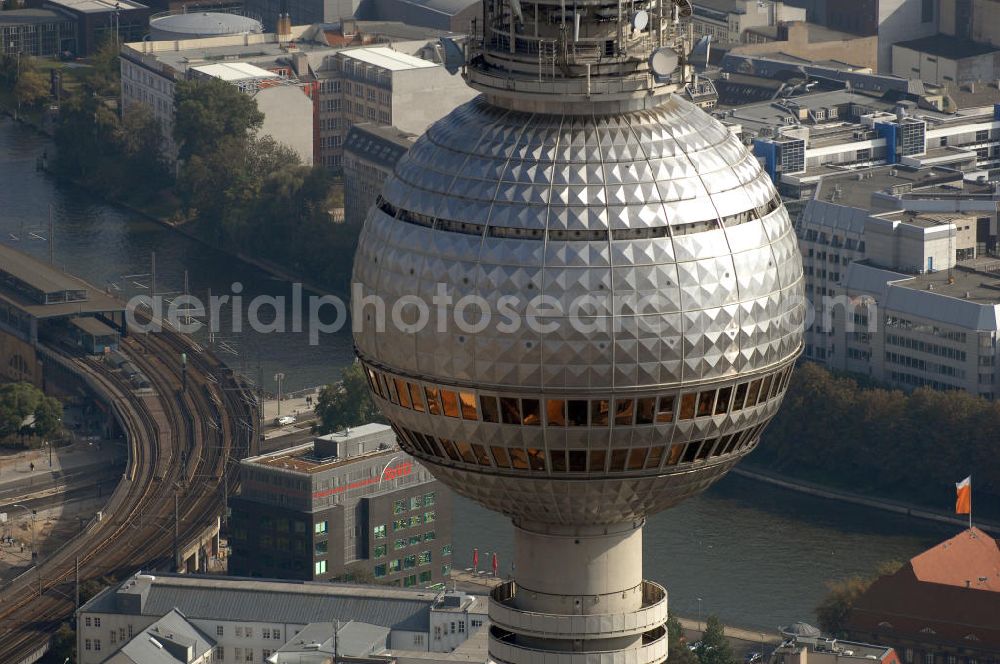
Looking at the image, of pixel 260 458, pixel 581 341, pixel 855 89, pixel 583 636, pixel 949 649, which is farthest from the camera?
pixel 855 89

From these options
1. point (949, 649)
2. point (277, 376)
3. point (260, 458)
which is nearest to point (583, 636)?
point (949, 649)

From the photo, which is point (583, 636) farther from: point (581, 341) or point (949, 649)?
point (949, 649)

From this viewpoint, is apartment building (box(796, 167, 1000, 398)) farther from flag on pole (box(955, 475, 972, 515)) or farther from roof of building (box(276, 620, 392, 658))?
roof of building (box(276, 620, 392, 658))

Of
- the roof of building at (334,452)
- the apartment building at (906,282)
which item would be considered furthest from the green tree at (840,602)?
the apartment building at (906,282)

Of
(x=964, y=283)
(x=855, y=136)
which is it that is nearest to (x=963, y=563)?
(x=964, y=283)

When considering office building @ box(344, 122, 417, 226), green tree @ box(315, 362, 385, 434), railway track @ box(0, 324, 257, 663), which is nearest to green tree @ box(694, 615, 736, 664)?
railway track @ box(0, 324, 257, 663)

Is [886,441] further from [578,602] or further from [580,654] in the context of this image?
[580,654]

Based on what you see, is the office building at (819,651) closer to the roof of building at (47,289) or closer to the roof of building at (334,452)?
the roof of building at (334,452)

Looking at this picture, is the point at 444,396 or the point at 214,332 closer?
the point at 444,396
